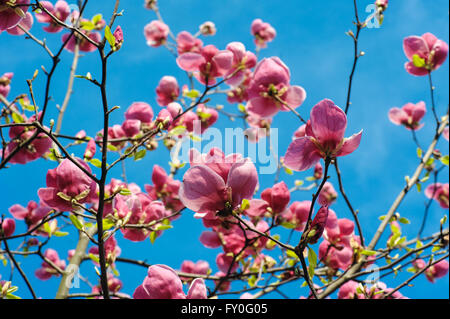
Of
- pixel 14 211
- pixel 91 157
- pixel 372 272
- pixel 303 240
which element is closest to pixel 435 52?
pixel 372 272

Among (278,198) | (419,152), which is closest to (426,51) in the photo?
(419,152)

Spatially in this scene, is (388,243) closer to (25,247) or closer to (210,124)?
(210,124)

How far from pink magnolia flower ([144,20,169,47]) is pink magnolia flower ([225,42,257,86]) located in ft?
4.01

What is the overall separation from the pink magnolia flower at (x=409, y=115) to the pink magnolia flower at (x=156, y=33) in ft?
6.52

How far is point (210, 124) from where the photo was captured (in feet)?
9.49

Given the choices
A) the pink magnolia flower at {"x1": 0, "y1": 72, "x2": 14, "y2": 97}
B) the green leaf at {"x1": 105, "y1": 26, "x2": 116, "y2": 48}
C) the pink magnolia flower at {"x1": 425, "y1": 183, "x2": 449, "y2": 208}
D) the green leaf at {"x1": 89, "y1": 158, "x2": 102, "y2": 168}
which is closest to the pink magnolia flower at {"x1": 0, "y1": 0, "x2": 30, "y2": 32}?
the green leaf at {"x1": 105, "y1": 26, "x2": 116, "y2": 48}

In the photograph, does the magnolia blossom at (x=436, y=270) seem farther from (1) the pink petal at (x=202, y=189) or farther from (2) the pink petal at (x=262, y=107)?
(1) the pink petal at (x=202, y=189)

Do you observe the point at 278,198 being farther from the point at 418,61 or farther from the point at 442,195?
the point at 442,195

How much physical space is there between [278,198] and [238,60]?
1025 mm

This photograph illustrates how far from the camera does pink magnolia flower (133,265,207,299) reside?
1.01m

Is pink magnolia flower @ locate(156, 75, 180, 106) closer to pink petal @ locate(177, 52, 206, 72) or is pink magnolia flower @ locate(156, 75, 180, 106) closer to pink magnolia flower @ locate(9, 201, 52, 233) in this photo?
pink petal @ locate(177, 52, 206, 72)

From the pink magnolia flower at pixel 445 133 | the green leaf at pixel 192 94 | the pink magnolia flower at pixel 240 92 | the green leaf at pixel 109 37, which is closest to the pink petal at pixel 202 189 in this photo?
the green leaf at pixel 109 37

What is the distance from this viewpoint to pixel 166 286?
3.32 feet
